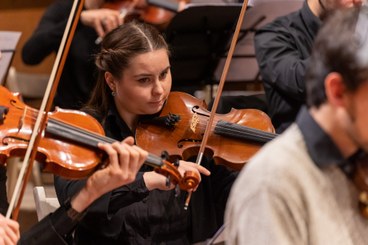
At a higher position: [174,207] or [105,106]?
[105,106]

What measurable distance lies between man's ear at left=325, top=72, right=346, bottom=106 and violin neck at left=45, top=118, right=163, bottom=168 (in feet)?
2.24

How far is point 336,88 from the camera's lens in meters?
1.01

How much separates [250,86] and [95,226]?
1642mm

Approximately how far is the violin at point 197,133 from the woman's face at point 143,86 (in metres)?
0.05

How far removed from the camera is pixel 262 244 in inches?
40.8

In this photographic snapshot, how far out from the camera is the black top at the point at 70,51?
2.84 m

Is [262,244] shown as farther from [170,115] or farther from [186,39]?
[186,39]

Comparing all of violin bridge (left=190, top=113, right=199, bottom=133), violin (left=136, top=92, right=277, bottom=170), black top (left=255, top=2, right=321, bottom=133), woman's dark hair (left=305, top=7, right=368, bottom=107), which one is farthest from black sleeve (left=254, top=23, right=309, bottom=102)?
woman's dark hair (left=305, top=7, right=368, bottom=107)

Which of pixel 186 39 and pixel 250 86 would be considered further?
pixel 250 86

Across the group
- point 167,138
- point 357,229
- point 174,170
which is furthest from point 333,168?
point 167,138

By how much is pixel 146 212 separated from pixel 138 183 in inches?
5.0

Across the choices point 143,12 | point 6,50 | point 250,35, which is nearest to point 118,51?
point 6,50

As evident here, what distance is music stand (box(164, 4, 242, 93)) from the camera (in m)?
2.67

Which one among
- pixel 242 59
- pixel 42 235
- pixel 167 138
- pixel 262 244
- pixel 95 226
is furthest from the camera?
pixel 242 59
